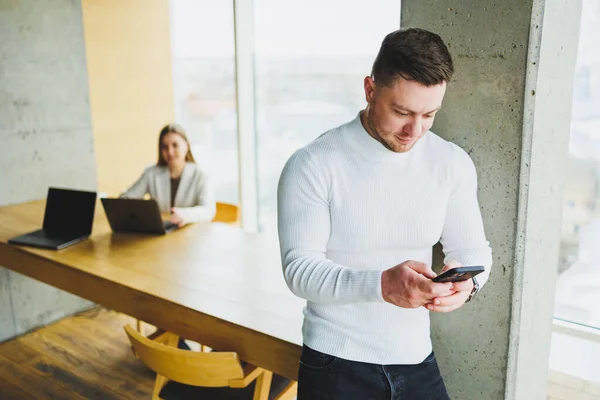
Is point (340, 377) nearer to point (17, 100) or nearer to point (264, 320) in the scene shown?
point (264, 320)

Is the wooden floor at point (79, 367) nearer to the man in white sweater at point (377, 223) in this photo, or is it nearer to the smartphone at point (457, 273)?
the man in white sweater at point (377, 223)

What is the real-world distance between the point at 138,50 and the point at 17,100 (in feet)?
4.48

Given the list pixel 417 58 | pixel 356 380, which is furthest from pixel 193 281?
pixel 417 58

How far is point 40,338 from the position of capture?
3656mm

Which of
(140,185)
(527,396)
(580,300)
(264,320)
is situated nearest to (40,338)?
(140,185)

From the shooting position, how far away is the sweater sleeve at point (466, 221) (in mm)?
1423

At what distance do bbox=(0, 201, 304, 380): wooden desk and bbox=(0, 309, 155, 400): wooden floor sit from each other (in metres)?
0.73

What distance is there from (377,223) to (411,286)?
0.22m

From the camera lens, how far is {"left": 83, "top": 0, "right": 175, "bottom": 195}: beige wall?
4324 millimetres

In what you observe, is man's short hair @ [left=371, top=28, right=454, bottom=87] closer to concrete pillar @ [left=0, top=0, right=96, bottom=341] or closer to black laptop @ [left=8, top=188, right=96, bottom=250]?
black laptop @ [left=8, top=188, right=96, bottom=250]

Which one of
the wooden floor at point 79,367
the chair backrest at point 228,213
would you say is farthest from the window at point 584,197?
the chair backrest at point 228,213

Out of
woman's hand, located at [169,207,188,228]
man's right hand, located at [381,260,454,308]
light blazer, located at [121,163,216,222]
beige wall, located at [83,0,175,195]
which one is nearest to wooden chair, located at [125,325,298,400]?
man's right hand, located at [381,260,454,308]

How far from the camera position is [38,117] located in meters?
3.72

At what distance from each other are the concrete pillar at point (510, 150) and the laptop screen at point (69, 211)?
191 centimetres
